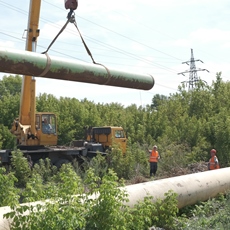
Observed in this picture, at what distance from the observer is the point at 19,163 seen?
13438 mm

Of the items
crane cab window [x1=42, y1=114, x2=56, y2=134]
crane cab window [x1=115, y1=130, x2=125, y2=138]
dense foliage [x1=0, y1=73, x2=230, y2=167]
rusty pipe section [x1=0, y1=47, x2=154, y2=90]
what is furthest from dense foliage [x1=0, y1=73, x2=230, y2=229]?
crane cab window [x1=42, y1=114, x2=56, y2=134]

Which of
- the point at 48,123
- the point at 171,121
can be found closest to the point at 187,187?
the point at 48,123

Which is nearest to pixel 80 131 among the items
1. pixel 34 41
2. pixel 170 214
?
pixel 34 41

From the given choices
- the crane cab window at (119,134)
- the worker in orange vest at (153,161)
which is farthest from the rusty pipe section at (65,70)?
the crane cab window at (119,134)

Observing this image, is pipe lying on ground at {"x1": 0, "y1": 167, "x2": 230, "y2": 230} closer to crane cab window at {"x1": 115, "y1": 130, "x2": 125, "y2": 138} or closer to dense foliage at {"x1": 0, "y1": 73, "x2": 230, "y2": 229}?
dense foliage at {"x1": 0, "y1": 73, "x2": 230, "y2": 229}

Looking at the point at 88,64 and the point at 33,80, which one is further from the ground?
the point at 33,80

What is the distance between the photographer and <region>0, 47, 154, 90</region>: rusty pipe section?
364cm

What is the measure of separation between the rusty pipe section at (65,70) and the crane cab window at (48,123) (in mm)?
12165

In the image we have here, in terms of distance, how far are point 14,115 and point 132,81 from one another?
2419 centimetres

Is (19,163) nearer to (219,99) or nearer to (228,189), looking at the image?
(228,189)

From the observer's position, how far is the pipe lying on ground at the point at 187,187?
6679 millimetres

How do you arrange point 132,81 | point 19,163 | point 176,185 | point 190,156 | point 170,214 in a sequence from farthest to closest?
1. point 190,156
2. point 19,163
3. point 176,185
4. point 170,214
5. point 132,81

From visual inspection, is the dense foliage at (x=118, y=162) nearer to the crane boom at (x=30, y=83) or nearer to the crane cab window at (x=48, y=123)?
the crane cab window at (x=48, y=123)

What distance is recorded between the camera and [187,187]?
7.76 meters
